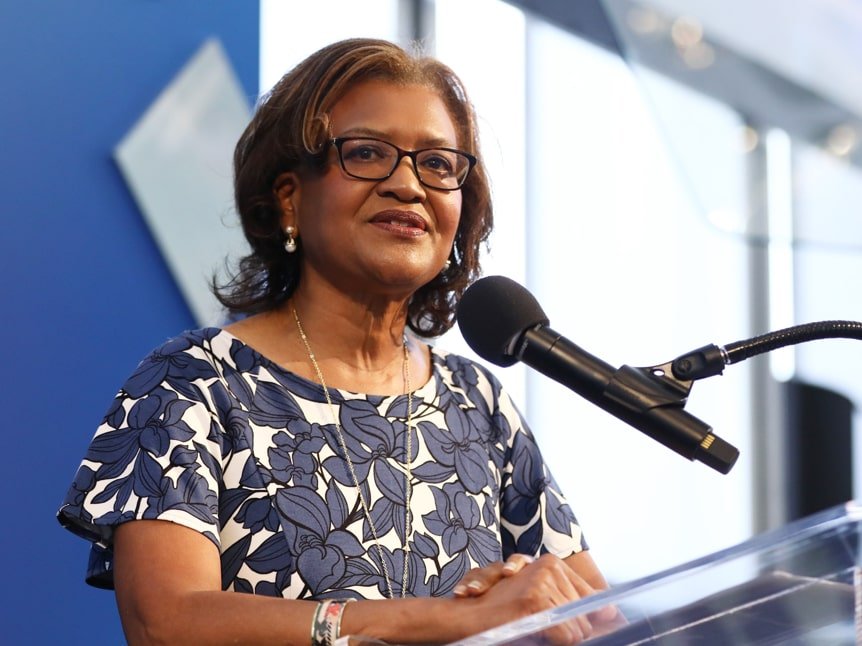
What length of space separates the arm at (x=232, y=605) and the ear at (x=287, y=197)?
631 millimetres

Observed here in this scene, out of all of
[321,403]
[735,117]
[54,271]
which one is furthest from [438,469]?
[735,117]

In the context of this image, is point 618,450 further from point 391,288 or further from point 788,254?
point 391,288

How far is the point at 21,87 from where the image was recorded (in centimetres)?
246

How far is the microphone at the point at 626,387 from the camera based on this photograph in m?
1.12

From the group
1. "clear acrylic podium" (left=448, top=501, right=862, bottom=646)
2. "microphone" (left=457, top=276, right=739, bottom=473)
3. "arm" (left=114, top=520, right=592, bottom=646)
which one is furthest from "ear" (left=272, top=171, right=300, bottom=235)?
"clear acrylic podium" (left=448, top=501, right=862, bottom=646)

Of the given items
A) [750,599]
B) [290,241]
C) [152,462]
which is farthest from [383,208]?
[750,599]

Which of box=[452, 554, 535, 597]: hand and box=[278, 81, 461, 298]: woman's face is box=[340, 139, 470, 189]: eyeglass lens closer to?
box=[278, 81, 461, 298]: woman's face

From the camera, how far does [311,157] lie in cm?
194

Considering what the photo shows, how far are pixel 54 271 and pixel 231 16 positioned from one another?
82 centimetres

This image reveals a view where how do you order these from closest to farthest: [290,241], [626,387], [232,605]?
[626,387]
[232,605]
[290,241]

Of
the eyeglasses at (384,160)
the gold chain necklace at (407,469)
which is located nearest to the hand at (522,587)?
the gold chain necklace at (407,469)

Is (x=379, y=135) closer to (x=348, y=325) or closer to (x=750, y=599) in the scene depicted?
(x=348, y=325)

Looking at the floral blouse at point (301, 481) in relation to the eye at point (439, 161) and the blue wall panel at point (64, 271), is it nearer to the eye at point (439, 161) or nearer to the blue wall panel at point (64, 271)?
the eye at point (439, 161)

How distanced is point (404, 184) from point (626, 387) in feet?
2.68
